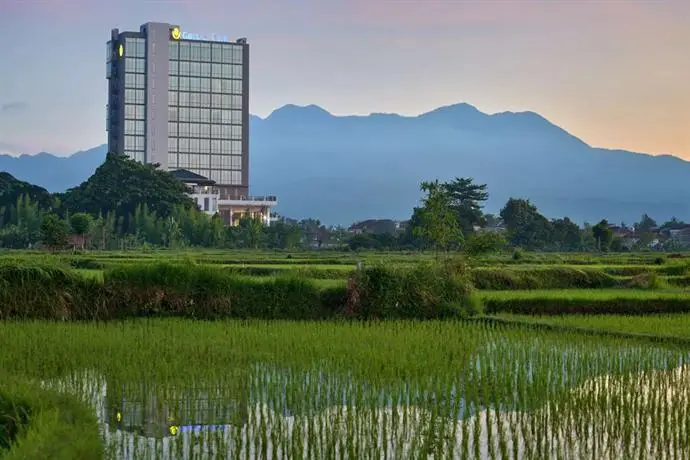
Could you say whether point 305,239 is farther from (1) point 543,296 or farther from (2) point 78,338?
(2) point 78,338

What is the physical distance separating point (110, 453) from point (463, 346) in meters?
7.06

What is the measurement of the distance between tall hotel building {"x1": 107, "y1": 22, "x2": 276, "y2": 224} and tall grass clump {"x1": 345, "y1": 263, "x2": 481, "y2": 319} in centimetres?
8026

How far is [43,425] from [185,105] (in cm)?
9844

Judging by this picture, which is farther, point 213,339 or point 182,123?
point 182,123

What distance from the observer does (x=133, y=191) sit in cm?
6600

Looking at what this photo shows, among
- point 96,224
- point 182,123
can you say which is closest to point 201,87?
point 182,123

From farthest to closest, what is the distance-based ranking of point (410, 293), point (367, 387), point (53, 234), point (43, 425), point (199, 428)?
point (53, 234) → point (410, 293) → point (367, 387) → point (199, 428) → point (43, 425)

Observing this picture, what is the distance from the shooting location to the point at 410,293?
17.9 metres

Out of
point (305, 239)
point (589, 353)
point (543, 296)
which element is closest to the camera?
point (589, 353)

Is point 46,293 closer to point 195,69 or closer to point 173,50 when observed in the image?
point 173,50

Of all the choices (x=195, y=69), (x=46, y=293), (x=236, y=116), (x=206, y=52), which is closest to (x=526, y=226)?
(x=236, y=116)

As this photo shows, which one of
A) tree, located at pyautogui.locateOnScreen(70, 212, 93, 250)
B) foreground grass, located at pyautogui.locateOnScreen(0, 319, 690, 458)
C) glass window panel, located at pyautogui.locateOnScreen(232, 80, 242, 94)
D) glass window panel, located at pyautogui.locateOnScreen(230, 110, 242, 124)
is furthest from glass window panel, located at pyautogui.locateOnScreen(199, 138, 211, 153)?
foreground grass, located at pyautogui.locateOnScreen(0, 319, 690, 458)

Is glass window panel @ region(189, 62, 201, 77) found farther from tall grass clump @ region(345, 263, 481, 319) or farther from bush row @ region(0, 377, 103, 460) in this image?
bush row @ region(0, 377, 103, 460)

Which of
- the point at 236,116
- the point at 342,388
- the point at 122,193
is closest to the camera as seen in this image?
the point at 342,388
